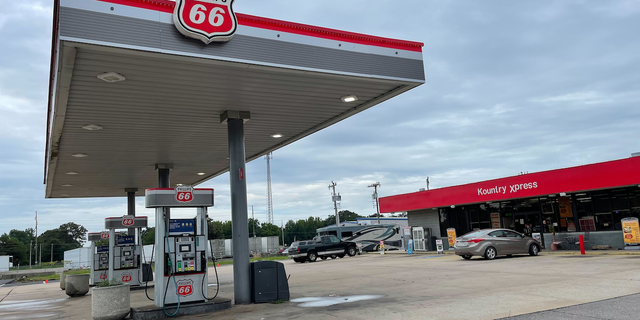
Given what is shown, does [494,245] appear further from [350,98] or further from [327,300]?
[350,98]

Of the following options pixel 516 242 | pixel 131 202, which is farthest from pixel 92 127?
pixel 516 242

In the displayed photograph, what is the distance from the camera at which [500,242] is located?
18266 millimetres

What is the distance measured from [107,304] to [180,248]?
1744 millimetres

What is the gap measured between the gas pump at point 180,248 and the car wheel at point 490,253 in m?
12.4

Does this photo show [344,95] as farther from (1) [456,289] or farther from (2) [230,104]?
(1) [456,289]

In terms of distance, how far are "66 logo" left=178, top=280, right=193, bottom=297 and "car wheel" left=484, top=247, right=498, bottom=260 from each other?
41.6ft

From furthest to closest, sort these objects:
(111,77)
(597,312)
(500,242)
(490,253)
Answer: (500,242), (490,253), (111,77), (597,312)

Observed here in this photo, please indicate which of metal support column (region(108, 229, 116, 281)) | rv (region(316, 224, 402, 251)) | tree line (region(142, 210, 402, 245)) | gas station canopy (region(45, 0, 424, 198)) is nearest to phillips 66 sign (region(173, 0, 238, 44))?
gas station canopy (region(45, 0, 424, 198))

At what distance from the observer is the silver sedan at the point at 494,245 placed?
1809 centimetres

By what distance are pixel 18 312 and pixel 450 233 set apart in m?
21.6

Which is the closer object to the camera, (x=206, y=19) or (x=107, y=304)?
(x=206, y=19)

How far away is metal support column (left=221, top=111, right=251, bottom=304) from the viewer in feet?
33.7

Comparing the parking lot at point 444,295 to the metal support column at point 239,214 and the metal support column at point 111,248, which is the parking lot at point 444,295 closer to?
the metal support column at point 239,214

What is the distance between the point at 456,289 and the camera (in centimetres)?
1012
